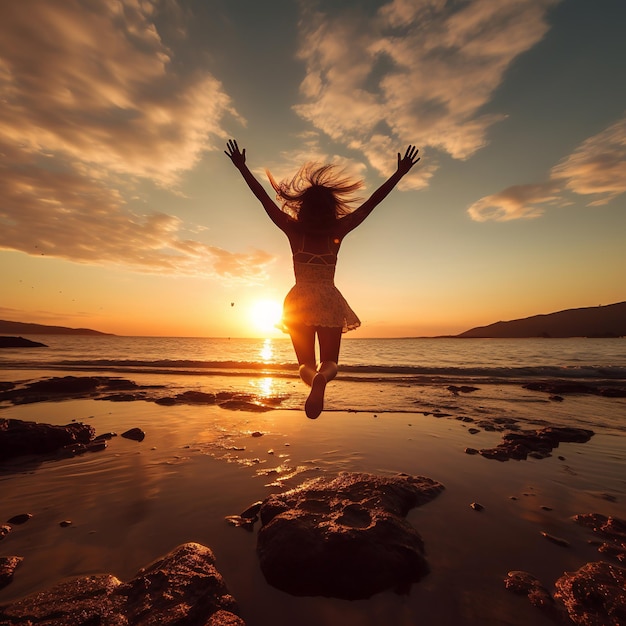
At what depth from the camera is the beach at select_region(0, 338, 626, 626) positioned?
100 inches

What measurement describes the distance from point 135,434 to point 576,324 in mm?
150040

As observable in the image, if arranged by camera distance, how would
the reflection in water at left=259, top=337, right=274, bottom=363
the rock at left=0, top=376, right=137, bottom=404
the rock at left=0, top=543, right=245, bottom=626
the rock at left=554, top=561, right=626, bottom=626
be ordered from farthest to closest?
1. the reflection in water at left=259, top=337, right=274, bottom=363
2. the rock at left=0, top=376, right=137, bottom=404
3. the rock at left=554, top=561, right=626, bottom=626
4. the rock at left=0, top=543, right=245, bottom=626

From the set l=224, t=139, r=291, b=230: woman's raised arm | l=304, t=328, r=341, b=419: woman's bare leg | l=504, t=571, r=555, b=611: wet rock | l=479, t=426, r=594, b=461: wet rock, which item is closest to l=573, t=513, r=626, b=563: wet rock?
l=504, t=571, r=555, b=611: wet rock

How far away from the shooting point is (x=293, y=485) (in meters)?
4.54

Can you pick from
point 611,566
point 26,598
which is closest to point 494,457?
point 611,566

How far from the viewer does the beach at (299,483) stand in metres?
2.54

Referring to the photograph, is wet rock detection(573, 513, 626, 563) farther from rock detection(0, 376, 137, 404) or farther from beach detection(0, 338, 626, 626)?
rock detection(0, 376, 137, 404)

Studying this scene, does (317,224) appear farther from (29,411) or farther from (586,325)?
(586,325)

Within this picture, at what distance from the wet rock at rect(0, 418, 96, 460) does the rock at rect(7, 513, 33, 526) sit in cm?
261

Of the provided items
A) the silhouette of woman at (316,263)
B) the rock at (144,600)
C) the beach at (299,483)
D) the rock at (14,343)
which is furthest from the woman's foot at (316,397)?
the rock at (14,343)

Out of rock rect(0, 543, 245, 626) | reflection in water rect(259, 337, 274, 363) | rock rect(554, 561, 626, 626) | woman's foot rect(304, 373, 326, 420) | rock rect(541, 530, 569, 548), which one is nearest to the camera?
rock rect(0, 543, 245, 626)

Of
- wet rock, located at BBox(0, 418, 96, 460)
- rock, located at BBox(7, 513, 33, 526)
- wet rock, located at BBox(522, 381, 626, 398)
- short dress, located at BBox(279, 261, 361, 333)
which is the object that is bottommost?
wet rock, located at BBox(522, 381, 626, 398)

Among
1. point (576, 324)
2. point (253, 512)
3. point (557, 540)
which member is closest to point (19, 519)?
point (253, 512)

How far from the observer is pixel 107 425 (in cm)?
796
